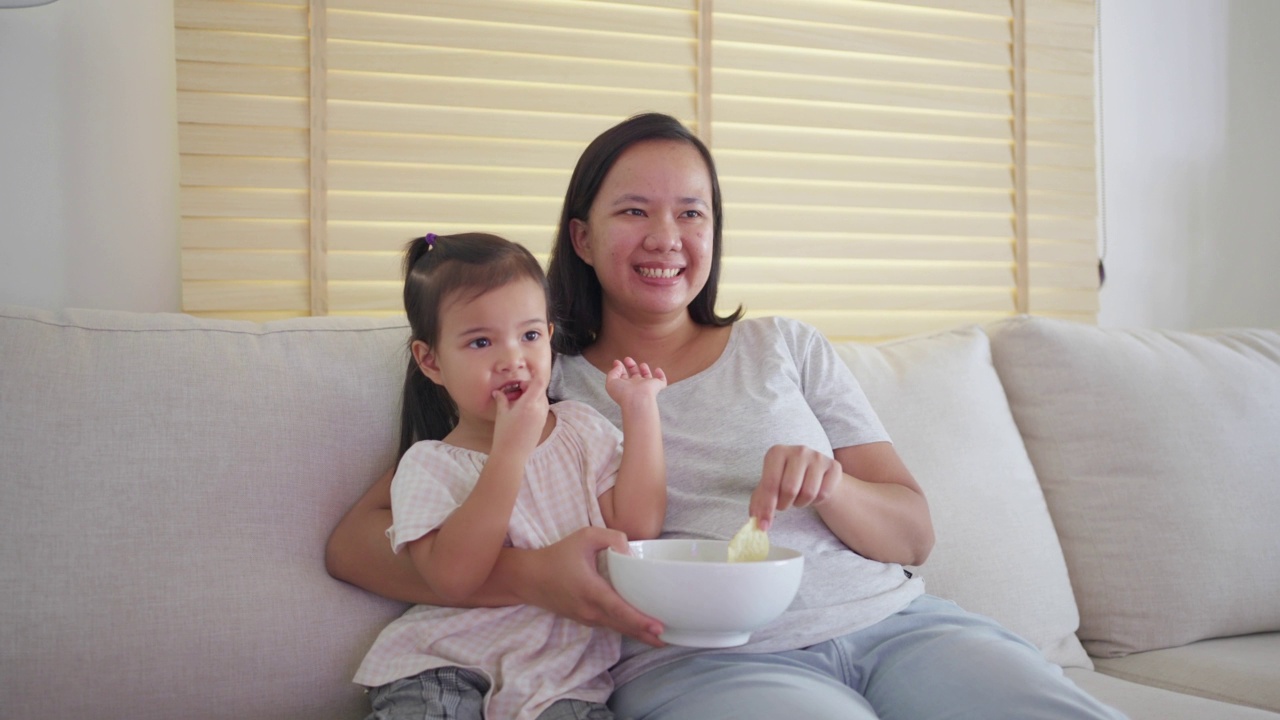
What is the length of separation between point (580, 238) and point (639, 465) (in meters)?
0.44

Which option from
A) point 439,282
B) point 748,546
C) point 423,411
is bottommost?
point 748,546

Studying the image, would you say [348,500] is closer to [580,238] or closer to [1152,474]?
[580,238]

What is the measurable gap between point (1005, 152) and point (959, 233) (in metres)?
0.26

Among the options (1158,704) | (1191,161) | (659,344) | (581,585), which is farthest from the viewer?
(1191,161)

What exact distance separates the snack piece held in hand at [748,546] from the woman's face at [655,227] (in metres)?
0.47

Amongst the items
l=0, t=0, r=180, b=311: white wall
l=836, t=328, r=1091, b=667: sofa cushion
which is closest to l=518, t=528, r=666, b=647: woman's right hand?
l=836, t=328, r=1091, b=667: sofa cushion

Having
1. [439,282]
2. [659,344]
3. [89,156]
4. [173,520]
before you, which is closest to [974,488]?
[659,344]

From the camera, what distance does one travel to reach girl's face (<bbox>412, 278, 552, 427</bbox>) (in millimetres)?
1263

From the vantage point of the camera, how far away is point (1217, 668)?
157 centimetres

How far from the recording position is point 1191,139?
3.06 meters

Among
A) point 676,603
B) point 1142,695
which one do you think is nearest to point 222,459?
point 676,603

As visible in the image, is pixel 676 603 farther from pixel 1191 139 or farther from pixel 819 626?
pixel 1191 139

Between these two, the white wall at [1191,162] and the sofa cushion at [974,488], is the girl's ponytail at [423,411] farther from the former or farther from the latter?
the white wall at [1191,162]

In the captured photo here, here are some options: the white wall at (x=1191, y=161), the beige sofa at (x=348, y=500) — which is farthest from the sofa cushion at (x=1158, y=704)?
the white wall at (x=1191, y=161)
